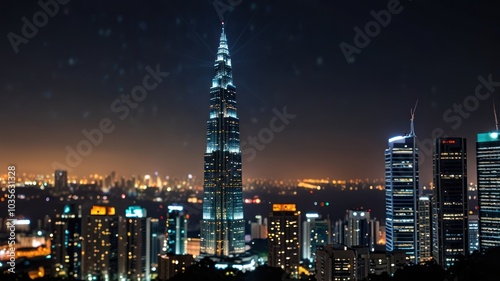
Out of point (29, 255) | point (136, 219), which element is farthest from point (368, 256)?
point (29, 255)

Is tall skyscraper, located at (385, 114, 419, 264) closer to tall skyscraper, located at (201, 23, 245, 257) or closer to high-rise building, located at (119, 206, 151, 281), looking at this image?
tall skyscraper, located at (201, 23, 245, 257)

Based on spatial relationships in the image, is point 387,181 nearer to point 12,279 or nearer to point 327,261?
point 327,261

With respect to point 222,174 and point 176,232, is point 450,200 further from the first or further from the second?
point 176,232

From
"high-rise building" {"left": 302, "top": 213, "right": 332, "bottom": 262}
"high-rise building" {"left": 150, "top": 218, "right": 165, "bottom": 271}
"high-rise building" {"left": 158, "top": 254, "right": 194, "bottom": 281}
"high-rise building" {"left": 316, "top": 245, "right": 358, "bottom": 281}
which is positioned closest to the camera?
"high-rise building" {"left": 316, "top": 245, "right": 358, "bottom": 281}

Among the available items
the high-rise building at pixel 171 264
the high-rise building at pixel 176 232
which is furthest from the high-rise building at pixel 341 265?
the high-rise building at pixel 176 232

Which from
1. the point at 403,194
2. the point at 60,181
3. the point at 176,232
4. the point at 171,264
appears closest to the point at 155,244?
the point at 176,232

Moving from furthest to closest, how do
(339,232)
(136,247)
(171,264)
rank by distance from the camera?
(339,232) → (136,247) → (171,264)

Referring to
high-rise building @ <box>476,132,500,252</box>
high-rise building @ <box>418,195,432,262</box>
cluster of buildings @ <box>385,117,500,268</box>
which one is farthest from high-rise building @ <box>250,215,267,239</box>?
high-rise building @ <box>476,132,500,252</box>
